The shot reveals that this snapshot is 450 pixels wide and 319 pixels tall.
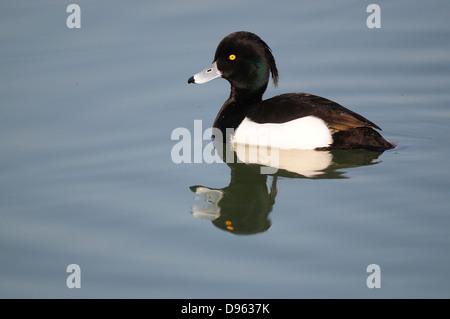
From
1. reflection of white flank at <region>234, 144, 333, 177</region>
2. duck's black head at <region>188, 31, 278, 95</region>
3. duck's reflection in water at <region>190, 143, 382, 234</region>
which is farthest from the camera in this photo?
duck's black head at <region>188, 31, 278, 95</region>

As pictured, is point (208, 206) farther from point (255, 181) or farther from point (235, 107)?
point (235, 107)

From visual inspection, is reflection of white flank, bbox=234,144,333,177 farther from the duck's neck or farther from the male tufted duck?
the duck's neck

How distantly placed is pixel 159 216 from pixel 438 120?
3.75 m

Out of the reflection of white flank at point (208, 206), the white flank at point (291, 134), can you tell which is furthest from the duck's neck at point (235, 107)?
the reflection of white flank at point (208, 206)

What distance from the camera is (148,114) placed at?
30.2ft

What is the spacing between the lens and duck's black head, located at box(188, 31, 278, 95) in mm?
8734

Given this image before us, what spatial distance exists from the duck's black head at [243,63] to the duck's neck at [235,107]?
0.13 ft

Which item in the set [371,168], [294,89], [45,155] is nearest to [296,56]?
[294,89]

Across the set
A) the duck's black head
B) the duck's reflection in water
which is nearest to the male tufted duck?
the duck's black head

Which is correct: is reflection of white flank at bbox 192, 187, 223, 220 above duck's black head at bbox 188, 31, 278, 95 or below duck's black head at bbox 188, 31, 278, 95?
below

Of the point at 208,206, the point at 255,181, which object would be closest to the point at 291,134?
the point at 255,181

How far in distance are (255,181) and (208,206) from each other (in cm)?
81

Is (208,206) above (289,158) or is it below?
below

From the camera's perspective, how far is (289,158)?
809 cm
